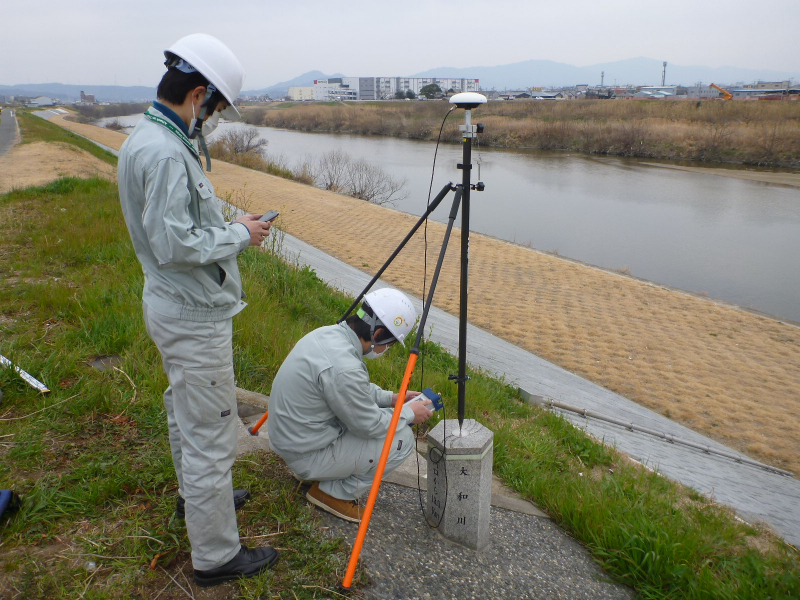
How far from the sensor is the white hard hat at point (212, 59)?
2.00 meters

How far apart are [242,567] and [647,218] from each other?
22463mm

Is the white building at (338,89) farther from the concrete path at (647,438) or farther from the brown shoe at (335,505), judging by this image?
the brown shoe at (335,505)

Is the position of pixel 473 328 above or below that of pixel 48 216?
below

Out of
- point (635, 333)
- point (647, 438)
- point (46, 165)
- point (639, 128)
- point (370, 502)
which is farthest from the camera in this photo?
point (639, 128)

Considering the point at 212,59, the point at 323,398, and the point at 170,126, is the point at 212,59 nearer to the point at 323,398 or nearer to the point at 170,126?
the point at 170,126

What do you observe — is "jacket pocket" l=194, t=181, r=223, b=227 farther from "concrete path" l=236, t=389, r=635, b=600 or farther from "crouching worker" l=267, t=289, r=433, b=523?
"concrete path" l=236, t=389, r=635, b=600

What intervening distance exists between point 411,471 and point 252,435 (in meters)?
1.00

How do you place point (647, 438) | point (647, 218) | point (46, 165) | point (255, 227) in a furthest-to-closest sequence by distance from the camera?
point (647, 218) < point (46, 165) < point (647, 438) < point (255, 227)

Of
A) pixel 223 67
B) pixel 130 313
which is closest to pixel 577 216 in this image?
pixel 130 313

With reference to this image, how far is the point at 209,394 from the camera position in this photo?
211cm

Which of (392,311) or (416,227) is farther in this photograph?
(416,227)

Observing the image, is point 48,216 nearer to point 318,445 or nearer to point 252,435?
point 252,435

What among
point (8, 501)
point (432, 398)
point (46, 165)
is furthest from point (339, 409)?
point (46, 165)

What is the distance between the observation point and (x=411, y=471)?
3621 millimetres
